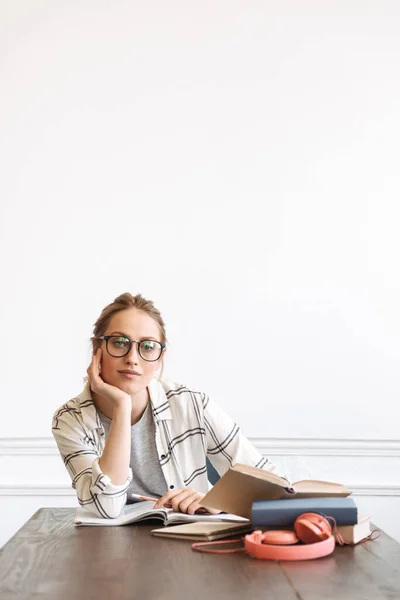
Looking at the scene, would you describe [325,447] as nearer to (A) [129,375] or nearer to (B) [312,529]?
(A) [129,375]

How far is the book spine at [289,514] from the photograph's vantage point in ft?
4.77

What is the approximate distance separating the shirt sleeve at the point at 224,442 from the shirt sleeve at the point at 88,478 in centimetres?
39

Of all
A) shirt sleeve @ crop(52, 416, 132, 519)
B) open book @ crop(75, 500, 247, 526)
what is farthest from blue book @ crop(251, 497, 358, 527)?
shirt sleeve @ crop(52, 416, 132, 519)

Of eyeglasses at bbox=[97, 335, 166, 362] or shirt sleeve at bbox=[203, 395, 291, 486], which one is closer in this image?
eyeglasses at bbox=[97, 335, 166, 362]

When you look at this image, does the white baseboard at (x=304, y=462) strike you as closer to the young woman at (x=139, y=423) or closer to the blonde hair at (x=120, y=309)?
the young woman at (x=139, y=423)

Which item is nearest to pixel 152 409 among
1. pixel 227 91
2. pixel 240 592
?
pixel 240 592

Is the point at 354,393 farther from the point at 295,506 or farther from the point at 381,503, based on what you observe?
the point at 295,506

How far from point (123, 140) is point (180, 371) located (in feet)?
3.50

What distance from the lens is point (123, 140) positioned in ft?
11.3

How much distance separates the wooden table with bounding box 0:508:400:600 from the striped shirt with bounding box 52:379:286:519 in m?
0.50

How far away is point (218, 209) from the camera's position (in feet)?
11.1

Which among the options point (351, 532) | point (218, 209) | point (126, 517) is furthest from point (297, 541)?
point (218, 209)

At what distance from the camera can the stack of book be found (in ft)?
4.80

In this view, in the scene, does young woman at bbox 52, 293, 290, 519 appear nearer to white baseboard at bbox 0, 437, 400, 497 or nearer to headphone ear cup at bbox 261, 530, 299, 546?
headphone ear cup at bbox 261, 530, 299, 546
